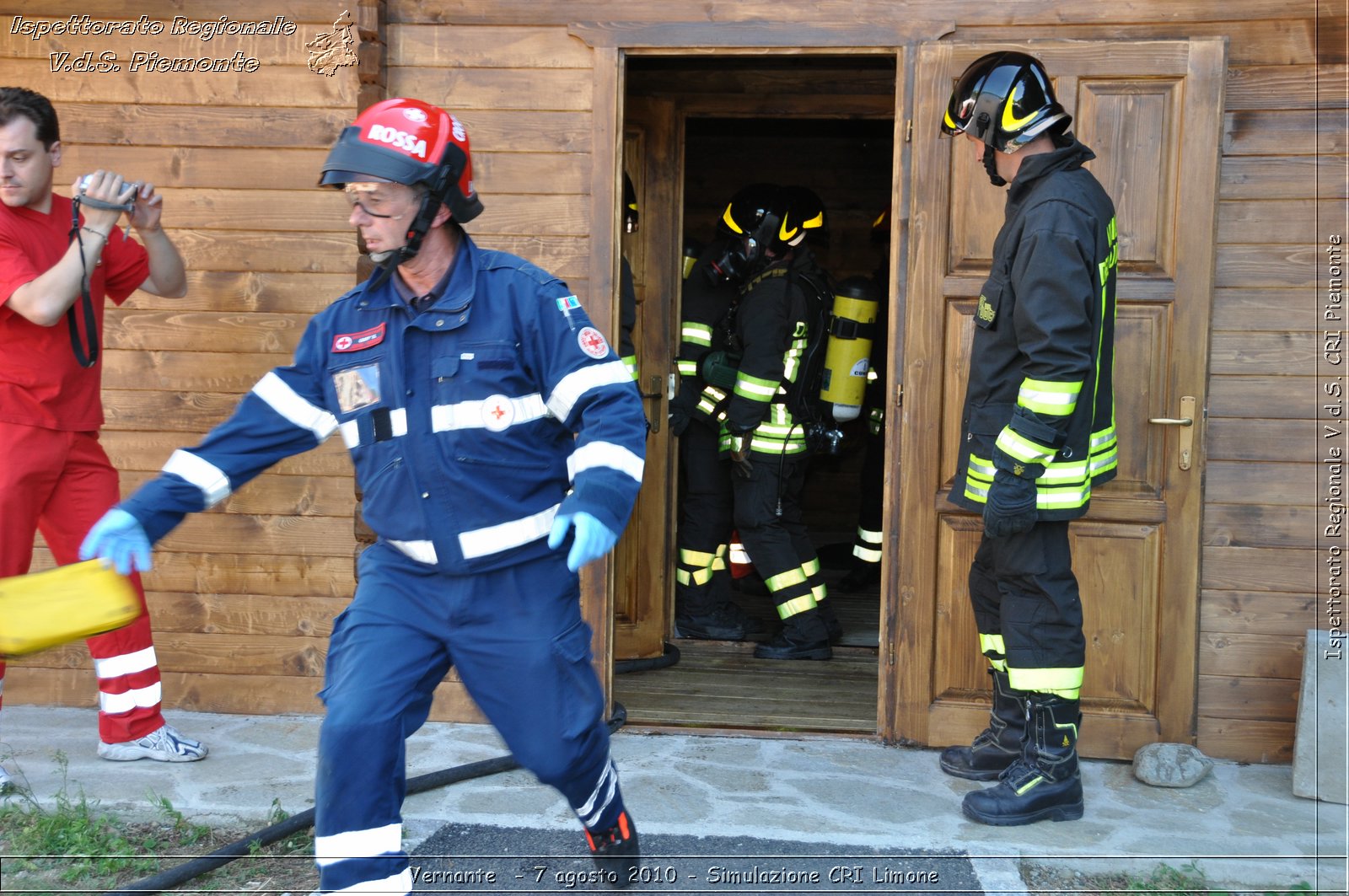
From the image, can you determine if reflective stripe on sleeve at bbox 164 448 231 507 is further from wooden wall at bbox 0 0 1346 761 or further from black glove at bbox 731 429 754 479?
black glove at bbox 731 429 754 479

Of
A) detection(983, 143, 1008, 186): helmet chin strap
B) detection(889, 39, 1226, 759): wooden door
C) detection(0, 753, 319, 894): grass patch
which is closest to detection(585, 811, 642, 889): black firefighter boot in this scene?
detection(0, 753, 319, 894): grass patch

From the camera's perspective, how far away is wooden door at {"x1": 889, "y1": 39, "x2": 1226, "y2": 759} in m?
4.28

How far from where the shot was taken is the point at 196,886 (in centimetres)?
334

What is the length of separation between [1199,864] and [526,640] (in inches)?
89.7

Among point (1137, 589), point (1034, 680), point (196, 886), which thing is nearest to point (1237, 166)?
point (1137, 589)

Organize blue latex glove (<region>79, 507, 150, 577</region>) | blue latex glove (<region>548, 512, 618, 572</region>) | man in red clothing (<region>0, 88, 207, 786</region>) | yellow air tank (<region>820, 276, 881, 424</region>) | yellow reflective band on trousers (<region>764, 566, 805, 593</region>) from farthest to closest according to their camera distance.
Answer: yellow air tank (<region>820, 276, 881, 424</region>), yellow reflective band on trousers (<region>764, 566, 805, 593</region>), man in red clothing (<region>0, 88, 207, 786</region>), blue latex glove (<region>79, 507, 150, 577</region>), blue latex glove (<region>548, 512, 618, 572</region>)

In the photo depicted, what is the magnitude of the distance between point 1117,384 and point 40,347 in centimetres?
383

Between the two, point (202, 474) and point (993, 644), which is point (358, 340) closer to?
point (202, 474)

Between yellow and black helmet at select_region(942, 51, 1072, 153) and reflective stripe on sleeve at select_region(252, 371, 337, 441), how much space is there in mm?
2288

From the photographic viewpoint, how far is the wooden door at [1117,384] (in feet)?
14.0

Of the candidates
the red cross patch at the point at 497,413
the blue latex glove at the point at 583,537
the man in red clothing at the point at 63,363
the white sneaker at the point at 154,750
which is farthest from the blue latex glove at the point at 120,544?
the white sneaker at the point at 154,750

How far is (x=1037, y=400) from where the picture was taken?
3.59 metres

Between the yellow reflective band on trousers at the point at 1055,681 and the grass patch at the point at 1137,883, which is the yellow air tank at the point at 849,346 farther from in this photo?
the grass patch at the point at 1137,883

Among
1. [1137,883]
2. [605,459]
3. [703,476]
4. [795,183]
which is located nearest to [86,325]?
[605,459]
